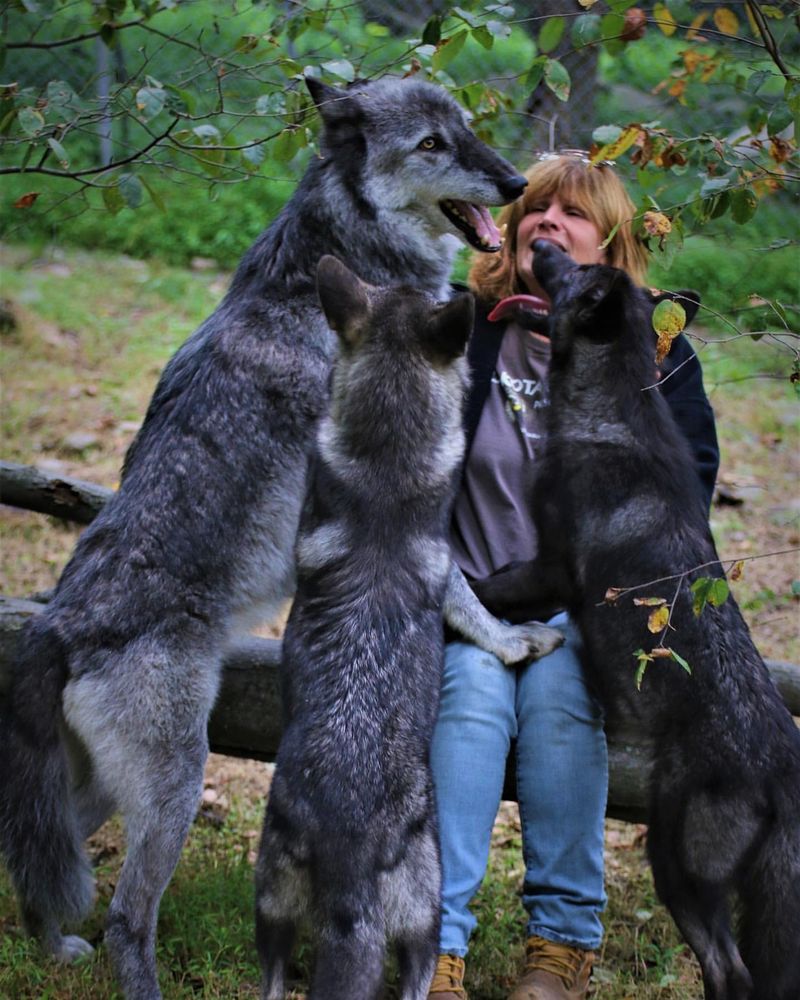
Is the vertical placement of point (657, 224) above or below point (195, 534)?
above

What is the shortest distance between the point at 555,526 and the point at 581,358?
66 centimetres

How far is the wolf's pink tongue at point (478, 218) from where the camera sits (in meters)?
4.23

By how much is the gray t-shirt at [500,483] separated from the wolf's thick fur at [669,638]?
0.18 metres

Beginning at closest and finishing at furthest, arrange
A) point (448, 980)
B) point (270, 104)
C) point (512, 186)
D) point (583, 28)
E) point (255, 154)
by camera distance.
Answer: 1. point (583, 28)
2. point (448, 980)
3. point (270, 104)
4. point (255, 154)
5. point (512, 186)

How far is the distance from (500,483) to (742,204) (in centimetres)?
145

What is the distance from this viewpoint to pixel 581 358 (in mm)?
4055

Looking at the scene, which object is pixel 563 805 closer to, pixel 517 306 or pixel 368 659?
pixel 368 659

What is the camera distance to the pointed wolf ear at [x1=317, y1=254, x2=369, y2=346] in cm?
344

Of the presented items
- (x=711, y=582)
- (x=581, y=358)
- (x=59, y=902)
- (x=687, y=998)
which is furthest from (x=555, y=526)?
(x=59, y=902)

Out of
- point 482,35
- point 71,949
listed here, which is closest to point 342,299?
point 482,35

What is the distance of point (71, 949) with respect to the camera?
150 inches

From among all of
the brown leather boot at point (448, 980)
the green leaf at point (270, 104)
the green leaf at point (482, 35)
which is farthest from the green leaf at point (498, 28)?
the brown leather boot at point (448, 980)

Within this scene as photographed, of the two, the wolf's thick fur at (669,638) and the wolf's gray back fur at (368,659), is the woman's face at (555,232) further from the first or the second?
the wolf's gray back fur at (368,659)

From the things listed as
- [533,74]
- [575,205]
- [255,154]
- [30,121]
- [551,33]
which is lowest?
[575,205]
